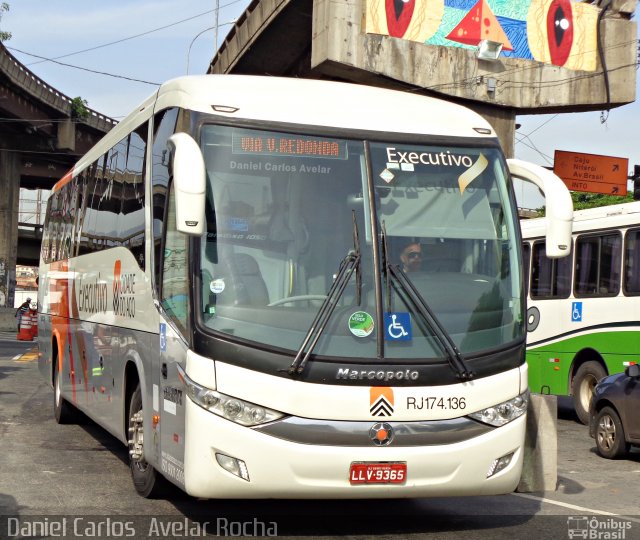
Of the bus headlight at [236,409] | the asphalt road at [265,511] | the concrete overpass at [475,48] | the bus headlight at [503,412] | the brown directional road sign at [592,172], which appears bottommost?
the asphalt road at [265,511]

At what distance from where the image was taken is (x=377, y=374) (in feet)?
23.7

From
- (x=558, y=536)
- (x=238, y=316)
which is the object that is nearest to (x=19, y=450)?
(x=238, y=316)

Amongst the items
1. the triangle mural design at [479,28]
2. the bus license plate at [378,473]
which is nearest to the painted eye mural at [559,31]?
the triangle mural design at [479,28]

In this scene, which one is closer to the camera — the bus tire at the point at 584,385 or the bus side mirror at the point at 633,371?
the bus side mirror at the point at 633,371

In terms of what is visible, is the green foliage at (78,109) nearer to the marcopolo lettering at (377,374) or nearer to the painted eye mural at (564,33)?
the painted eye mural at (564,33)

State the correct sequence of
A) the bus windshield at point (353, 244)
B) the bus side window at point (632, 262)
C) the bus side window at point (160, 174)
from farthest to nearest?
1. the bus side window at point (632, 262)
2. the bus side window at point (160, 174)
3. the bus windshield at point (353, 244)

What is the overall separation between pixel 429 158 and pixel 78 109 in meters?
51.7

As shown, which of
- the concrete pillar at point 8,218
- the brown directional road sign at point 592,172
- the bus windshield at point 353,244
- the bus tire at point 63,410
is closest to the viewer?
the bus windshield at point 353,244

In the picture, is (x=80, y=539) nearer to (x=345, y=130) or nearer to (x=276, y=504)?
(x=276, y=504)

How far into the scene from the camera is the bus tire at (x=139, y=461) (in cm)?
877

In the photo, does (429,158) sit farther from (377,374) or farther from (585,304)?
(585,304)

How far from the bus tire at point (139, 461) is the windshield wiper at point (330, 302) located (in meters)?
2.19

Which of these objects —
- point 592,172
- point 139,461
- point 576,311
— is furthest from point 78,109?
point 139,461

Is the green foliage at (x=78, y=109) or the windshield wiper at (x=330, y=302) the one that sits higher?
the green foliage at (x=78, y=109)
